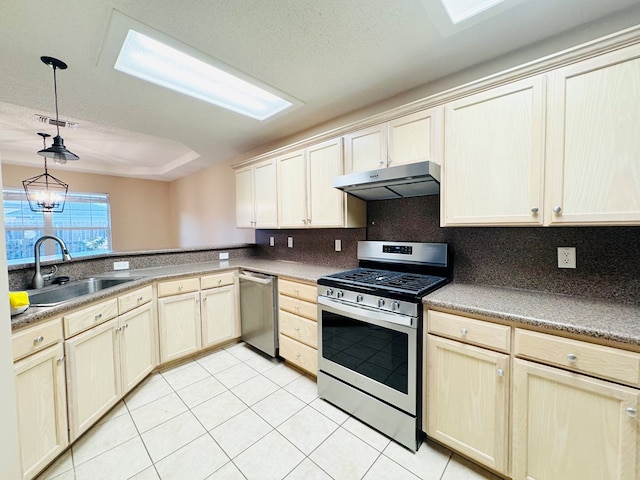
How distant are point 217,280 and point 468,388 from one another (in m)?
2.33

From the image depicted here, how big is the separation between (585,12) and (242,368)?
3456 millimetres

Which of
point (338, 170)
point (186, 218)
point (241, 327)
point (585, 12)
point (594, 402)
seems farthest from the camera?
point (186, 218)

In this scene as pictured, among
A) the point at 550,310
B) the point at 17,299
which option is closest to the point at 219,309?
the point at 17,299

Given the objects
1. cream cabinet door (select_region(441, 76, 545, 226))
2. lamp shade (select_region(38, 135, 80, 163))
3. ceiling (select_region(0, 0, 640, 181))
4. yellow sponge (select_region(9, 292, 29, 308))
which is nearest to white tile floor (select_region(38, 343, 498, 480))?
yellow sponge (select_region(9, 292, 29, 308))

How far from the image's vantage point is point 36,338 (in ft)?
4.52

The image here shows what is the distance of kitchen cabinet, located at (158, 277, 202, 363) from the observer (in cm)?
241

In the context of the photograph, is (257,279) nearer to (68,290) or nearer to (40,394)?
(68,290)

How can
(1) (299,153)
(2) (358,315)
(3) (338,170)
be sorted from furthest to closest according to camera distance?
1. (1) (299,153)
2. (3) (338,170)
3. (2) (358,315)

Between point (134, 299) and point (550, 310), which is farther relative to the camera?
point (134, 299)

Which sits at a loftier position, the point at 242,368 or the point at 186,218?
the point at 186,218

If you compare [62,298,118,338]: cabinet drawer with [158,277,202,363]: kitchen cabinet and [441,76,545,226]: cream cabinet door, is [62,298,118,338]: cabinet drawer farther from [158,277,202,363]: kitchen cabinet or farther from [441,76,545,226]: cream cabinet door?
[441,76,545,226]: cream cabinet door

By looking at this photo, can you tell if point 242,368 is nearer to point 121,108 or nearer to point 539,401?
point 539,401

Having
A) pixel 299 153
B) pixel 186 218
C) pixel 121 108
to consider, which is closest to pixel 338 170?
pixel 299 153

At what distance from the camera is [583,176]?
130cm
